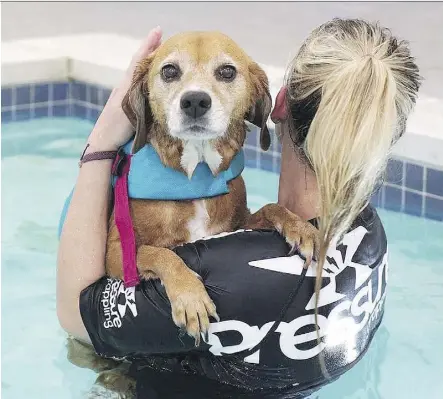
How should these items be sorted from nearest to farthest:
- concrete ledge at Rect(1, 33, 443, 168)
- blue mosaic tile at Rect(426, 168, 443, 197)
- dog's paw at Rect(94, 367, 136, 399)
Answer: dog's paw at Rect(94, 367, 136, 399) → blue mosaic tile at Rect(426, 168, 443, 197) → concrete ledge at Rect(1, 33, 443, 168)

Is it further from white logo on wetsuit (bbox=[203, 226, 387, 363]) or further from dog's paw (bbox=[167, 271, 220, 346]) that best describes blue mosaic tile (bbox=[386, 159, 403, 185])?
dog's paw (bbox=[167, 271, 220, 346])

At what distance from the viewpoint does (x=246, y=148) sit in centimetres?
461

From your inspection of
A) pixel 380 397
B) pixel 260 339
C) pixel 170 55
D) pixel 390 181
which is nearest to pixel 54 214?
pixel 390 181

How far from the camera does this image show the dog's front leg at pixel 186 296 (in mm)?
1974

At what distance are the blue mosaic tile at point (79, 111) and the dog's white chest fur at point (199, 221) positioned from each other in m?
3.28

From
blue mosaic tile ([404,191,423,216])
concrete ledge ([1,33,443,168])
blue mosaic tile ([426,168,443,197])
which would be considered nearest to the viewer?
blue mosaic tile ([426,168,443,197])

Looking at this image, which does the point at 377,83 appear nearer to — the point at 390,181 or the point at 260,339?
the point at 260,339

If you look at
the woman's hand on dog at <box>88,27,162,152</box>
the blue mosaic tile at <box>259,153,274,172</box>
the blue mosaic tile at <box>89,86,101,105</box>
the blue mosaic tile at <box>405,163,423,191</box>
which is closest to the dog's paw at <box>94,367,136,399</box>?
the woman's hand on dog at <box>88,27,162,152</box>

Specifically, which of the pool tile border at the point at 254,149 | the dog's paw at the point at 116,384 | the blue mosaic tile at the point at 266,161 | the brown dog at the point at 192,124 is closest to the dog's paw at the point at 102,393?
the dog's paw at the point at 116,384

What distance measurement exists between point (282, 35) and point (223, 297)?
480 cm

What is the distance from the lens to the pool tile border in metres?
4.05

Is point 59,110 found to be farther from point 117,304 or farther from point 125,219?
point 117,304

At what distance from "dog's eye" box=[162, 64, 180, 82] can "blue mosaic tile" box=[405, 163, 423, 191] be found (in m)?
1.98

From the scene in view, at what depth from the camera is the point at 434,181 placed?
13.2 feet
